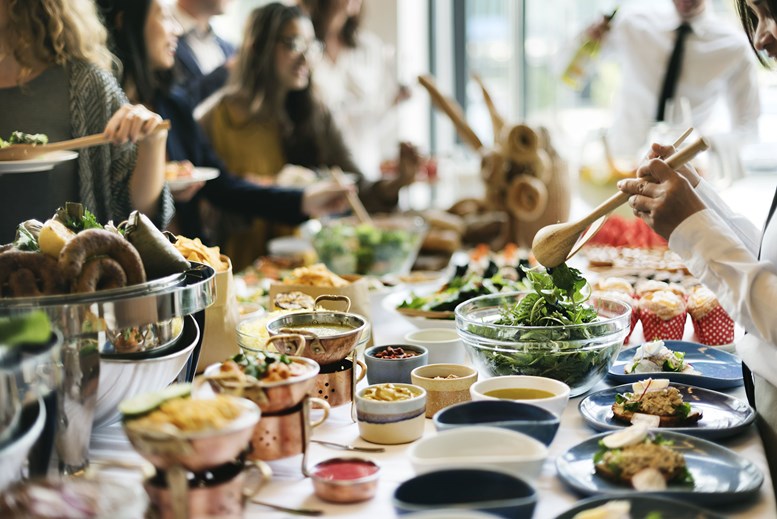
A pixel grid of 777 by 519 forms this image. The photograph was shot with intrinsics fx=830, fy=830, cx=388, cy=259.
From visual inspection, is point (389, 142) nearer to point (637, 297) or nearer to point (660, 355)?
point (637, 297)

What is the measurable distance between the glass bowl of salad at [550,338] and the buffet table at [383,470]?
78 mm

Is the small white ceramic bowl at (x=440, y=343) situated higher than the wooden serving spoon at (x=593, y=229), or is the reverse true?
the wooden serving spoon at (x=593, y=229)

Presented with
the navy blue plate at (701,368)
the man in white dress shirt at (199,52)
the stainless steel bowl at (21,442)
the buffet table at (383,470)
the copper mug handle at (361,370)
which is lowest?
the buffet table at (383,470)

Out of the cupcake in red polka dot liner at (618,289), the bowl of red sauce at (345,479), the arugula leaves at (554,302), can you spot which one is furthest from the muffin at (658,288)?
the bowl of red sauce at (345,479)

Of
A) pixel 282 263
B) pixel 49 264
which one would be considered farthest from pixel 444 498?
pixel 282 263

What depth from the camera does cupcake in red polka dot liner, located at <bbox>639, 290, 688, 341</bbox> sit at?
189 cm

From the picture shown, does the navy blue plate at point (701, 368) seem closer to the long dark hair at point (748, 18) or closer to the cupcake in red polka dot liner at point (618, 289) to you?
the cupcake in red polka dot liner at point (618, 289)

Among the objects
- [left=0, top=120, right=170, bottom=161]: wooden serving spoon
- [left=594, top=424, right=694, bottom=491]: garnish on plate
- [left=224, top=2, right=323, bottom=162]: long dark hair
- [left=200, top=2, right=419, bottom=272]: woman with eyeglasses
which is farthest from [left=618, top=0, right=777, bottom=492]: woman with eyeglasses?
[left=224, top=2, right=323, bottom=162]: long dark hair

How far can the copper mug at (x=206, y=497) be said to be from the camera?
0.99 meters

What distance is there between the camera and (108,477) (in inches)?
38.8

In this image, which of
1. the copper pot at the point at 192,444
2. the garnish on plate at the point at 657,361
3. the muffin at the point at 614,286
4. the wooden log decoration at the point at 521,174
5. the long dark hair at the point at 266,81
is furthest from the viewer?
the long dark hair at the point at 266,81

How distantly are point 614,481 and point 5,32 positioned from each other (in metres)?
1.60

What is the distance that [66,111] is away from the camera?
6.29 ft

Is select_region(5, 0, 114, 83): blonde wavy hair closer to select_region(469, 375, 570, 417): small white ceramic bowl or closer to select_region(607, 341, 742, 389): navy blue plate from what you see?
select_region(469, 375, 570, 417): small white ceramic bowl
